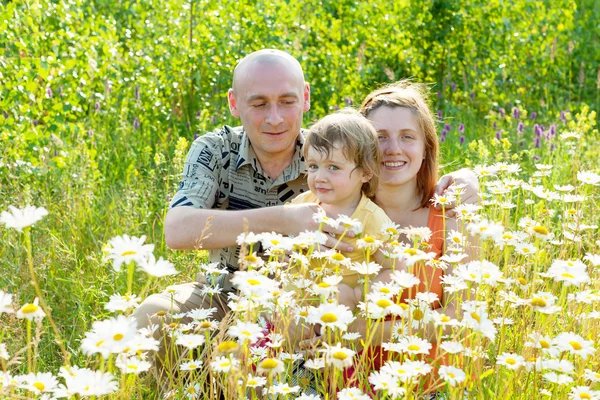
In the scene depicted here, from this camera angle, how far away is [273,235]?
2.17m

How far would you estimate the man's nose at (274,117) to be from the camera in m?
3.39

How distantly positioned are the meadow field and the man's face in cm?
57

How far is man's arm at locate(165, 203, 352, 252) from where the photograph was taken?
298 centimetres

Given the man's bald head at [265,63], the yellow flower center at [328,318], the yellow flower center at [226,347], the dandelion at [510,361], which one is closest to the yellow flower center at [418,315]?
the dandelion at [510,361]

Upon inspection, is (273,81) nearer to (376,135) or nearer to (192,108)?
(376,135)

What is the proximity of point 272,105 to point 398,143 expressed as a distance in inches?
22.8

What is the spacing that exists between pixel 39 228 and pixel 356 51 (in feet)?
11.1

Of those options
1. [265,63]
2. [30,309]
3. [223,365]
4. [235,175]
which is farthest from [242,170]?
[30,309]

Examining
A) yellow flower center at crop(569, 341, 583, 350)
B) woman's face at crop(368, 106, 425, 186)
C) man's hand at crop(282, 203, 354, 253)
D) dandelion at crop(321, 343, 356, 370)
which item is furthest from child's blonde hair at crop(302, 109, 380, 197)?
dandelion at crop(321, 343, 356, 370)

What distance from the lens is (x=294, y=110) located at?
3.46 meters

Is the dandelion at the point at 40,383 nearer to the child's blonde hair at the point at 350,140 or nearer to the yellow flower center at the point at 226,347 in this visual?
the yellow flower center at the point at 226,347

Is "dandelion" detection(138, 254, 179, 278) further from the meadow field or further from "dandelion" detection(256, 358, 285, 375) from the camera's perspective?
"dandelion" detection(256, 358, 285, 375)

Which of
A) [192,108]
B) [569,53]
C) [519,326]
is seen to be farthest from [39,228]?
[569,53]

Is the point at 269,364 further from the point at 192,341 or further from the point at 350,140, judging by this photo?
the point at 350,140
